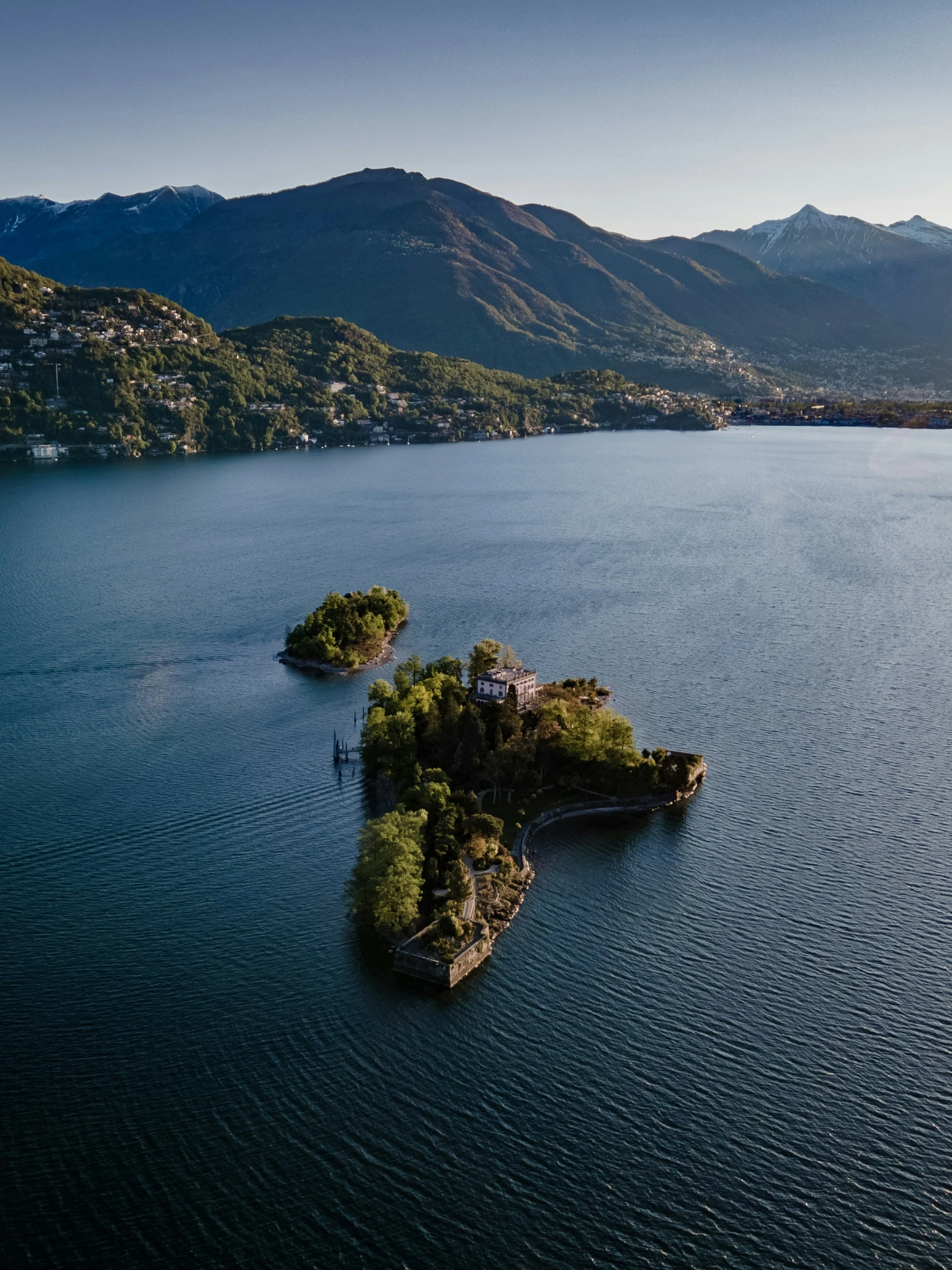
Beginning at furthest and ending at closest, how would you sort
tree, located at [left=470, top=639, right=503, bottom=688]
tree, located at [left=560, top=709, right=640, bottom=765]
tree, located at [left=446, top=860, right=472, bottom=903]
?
tree, located at [left=470, top=639, right=503, bottom=688], tree, located at [left=560, top=709, right=640, bottom=765], tree, located at [left=446, top=860, right=472, bottom=903]

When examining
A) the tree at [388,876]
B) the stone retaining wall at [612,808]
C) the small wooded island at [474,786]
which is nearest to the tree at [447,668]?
the small wooded island at [474,786]

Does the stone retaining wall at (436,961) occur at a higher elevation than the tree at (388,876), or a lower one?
lower

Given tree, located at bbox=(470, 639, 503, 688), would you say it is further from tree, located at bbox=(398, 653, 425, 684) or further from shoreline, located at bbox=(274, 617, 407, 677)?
shoreline, located at bbox=(274, 617, 407, 677)

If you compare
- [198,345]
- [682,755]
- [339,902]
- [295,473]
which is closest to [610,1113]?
[339,902]

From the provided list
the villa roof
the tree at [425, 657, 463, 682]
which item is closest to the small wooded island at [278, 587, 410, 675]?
the tree at [425, 657, 463, 682]

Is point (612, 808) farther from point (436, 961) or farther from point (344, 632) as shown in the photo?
point (344, 632)

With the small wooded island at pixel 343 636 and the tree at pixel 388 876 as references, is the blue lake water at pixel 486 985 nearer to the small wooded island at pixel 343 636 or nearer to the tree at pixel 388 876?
the tree at pixel 388 876
